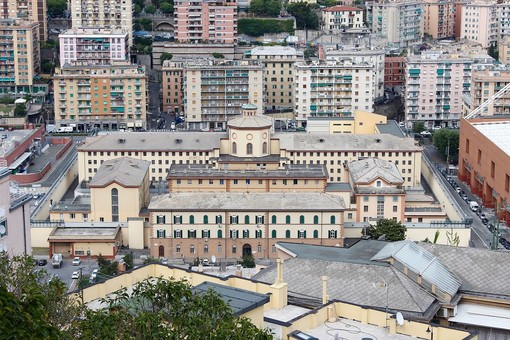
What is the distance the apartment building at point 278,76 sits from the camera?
3354 inches

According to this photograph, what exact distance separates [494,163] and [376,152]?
714cm

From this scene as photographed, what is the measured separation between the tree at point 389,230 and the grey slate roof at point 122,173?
471 inches

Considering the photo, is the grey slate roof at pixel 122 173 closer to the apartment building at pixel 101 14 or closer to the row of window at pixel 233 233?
the row of window at pixel 233 233

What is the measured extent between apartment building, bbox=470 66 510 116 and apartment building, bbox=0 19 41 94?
35.8m

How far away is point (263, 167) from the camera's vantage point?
2351 inches

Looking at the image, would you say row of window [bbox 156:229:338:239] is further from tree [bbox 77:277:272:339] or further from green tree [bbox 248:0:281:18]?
green tree [bbox 248:0:281:18]

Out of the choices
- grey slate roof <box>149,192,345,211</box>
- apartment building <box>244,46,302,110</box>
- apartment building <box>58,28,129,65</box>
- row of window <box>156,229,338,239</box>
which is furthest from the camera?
apartment building <box>58,28,129,65</box>

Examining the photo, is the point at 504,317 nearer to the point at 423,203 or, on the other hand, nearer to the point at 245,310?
the point at 245,310

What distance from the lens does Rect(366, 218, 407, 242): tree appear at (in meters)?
49.3

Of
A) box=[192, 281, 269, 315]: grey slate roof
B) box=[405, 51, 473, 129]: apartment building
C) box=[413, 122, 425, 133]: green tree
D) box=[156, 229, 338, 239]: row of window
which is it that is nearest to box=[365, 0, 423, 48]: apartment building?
box=[405, 51, 473, 129]: apartment building

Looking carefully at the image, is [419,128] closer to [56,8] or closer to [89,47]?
[89,47]

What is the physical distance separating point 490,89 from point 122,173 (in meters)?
29.7

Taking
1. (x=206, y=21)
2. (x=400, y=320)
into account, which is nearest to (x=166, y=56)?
(x=206, y=21)

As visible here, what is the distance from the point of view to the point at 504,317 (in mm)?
30453
